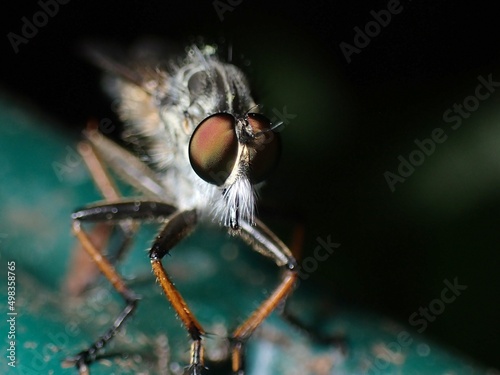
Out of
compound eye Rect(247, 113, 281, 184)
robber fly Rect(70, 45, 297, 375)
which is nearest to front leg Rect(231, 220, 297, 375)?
robber fly Rect(70, 45, 297, 375)

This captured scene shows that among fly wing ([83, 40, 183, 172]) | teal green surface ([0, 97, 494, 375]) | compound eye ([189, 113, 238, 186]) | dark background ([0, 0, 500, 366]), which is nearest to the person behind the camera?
teal green surface ([0, 97, 494, 375])

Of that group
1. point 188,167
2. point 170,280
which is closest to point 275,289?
point 170,280

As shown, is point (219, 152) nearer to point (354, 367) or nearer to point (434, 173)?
point (354, 367)

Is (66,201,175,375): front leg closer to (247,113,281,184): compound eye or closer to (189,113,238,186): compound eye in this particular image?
(189,113,238,186): compound eye

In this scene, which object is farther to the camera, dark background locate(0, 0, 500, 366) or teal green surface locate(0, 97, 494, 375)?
dark background locate(0, 0, 500, 366)

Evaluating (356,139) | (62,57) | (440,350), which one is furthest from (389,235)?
(62,57)

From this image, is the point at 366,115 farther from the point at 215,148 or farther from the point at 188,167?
the point at 215,148
